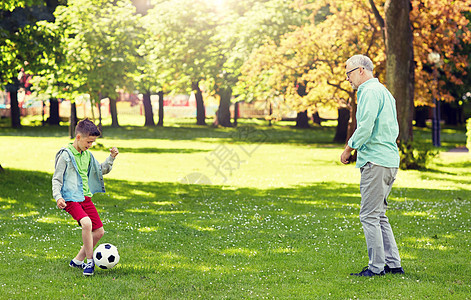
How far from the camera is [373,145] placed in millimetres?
6488

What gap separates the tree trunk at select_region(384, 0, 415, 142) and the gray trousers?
13.9m

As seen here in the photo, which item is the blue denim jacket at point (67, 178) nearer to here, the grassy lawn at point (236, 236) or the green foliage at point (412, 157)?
the grassy lawn at point (236, 236)

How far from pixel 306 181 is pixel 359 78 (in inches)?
464

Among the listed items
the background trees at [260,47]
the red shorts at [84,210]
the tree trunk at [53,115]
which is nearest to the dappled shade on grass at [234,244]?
the red shorts at [84,210]

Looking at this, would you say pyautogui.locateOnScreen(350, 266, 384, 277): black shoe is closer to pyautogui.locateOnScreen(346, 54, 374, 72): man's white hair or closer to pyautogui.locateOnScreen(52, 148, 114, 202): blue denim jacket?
pyautogui.locateOnScreen(346, 54, 374, 72): man's white hair

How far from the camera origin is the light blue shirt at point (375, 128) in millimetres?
6375

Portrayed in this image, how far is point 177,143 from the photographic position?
3406 cm

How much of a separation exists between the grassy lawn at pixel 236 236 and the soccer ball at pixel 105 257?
131mm

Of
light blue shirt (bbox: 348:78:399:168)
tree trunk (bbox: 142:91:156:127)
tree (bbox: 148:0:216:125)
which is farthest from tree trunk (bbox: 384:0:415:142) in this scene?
tree trunk (bbox: 142:91:156:127)

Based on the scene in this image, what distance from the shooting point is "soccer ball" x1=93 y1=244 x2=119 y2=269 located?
22.7 feet

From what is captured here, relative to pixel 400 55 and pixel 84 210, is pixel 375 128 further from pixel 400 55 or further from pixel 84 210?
pixel 400 55

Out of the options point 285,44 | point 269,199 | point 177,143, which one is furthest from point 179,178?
point 177,143

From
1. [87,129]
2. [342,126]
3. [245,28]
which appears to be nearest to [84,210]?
[87,129]

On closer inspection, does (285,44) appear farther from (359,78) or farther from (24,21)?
(24,21)
